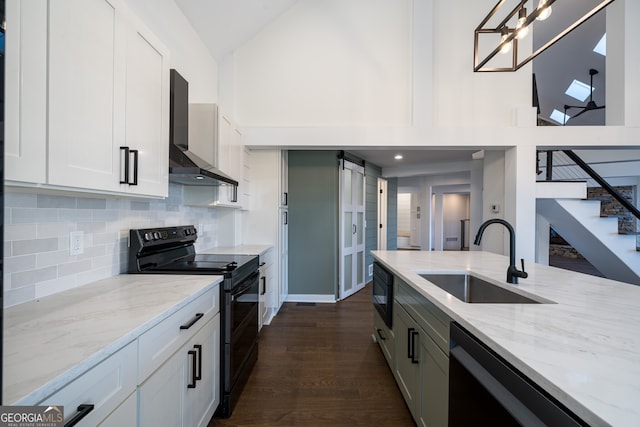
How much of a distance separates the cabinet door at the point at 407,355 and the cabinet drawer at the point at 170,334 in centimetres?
120

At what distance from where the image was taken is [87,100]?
3.65ft

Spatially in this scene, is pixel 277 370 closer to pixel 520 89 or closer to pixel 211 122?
pixel 211 122

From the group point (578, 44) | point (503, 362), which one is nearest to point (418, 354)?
point (503, 362)

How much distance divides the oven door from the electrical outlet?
0.82 meters

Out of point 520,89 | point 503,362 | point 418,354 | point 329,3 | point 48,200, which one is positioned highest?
point 329,3

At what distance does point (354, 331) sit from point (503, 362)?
2.59 meters

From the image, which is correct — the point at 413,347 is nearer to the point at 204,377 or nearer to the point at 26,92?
the point at 204,377


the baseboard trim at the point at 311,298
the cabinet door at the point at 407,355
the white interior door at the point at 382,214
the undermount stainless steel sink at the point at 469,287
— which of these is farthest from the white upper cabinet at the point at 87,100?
the white interior door at the point at 382,214

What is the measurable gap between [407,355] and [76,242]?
78.6 inches

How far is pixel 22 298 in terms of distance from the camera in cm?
115

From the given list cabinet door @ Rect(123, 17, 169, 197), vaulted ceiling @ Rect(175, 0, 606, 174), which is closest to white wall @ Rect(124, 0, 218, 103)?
vaulted ceiling @ Rect(175, 0, 606, 174)

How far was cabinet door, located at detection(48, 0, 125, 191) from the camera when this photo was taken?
0.97 meters

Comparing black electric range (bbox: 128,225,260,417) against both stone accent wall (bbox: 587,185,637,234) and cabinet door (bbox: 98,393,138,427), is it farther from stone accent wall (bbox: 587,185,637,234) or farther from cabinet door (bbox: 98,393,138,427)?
stone accent wall (bbox: 587,185,637,234)

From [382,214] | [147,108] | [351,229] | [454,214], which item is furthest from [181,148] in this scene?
[454,214]
